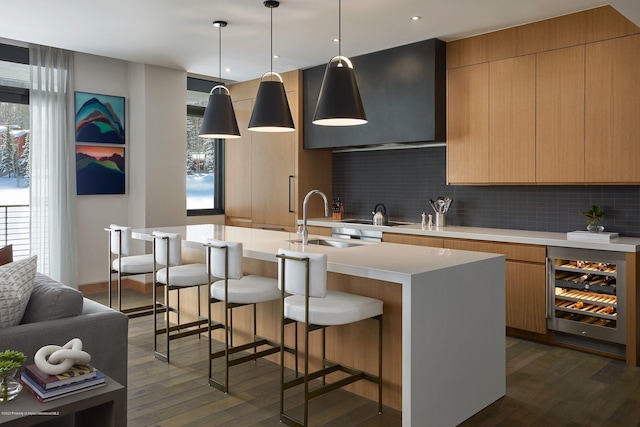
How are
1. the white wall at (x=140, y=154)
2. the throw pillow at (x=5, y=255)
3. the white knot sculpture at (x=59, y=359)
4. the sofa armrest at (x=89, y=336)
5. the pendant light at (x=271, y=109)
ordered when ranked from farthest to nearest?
the white wall at (x=140, y=154), the pendant light at (x=271, y=109), the throw pillow at (x=5, y=255), the sofa armrest at (x=89, y=336), the white knot sculpture at (x=59, y=359)

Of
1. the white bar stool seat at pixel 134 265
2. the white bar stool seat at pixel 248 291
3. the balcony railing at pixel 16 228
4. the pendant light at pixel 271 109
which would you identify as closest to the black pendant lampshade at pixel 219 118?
the pendant light at pixel 271 109

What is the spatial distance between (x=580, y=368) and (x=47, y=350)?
3448mm

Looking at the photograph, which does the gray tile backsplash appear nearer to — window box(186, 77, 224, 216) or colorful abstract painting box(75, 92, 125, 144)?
window box(186, 77, 224, 216)

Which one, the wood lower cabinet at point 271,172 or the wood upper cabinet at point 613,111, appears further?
the wood lower cabinet at point 271,172

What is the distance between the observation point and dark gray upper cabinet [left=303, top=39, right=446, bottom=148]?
502cm

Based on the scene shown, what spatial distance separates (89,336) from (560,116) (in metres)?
3.91

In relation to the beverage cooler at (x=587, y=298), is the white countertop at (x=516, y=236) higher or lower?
higher

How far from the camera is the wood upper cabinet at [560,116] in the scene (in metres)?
4.23

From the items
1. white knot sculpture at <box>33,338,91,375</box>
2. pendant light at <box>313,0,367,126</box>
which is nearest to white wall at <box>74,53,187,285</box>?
pendant light at <box>313,0,367,126</box>

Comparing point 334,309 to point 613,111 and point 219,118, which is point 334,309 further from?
point 613,111

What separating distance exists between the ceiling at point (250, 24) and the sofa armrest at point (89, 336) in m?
2.63

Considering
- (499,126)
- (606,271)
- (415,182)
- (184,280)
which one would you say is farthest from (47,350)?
(415,182)

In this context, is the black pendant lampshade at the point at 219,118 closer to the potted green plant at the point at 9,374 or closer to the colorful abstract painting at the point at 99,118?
the colorful abstract painting at the point at 99,118

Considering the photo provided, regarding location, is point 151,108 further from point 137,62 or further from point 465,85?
point 465,85
